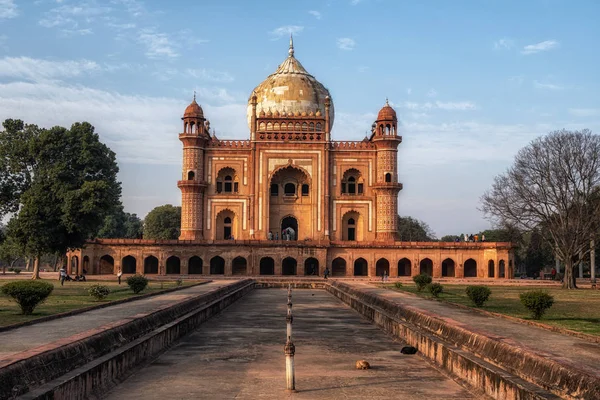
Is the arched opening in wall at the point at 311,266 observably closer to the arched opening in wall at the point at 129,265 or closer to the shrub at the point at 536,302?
the arched opening in wall at the point at 129,265

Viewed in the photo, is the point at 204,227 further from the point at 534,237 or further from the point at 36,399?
the point at 36,399

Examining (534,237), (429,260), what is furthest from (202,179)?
(534,237)

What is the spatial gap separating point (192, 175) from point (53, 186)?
13.7 metres

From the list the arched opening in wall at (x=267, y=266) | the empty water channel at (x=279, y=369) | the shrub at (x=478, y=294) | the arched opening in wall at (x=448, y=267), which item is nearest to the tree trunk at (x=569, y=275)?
the arched opening in wall at (x=448, y=267)

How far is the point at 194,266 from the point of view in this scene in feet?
158

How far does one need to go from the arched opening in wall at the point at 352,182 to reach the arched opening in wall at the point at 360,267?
5394 mm

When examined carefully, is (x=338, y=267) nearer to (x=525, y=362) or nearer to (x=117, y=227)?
(x=117, y=227)

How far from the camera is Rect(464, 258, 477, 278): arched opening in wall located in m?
48.8

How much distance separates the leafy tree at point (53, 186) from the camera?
116 feet

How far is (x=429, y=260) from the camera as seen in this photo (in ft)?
159

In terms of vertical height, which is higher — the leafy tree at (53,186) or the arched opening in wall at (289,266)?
the leafy tree at (53,186)

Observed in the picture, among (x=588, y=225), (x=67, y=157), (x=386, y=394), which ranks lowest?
(x=386, y=394)

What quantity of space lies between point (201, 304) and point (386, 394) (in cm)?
1062

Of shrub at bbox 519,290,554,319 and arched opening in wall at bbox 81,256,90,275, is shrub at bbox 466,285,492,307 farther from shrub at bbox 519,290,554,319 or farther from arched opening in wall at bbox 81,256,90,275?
arched opening in wall at bbox 81,256,90,275
